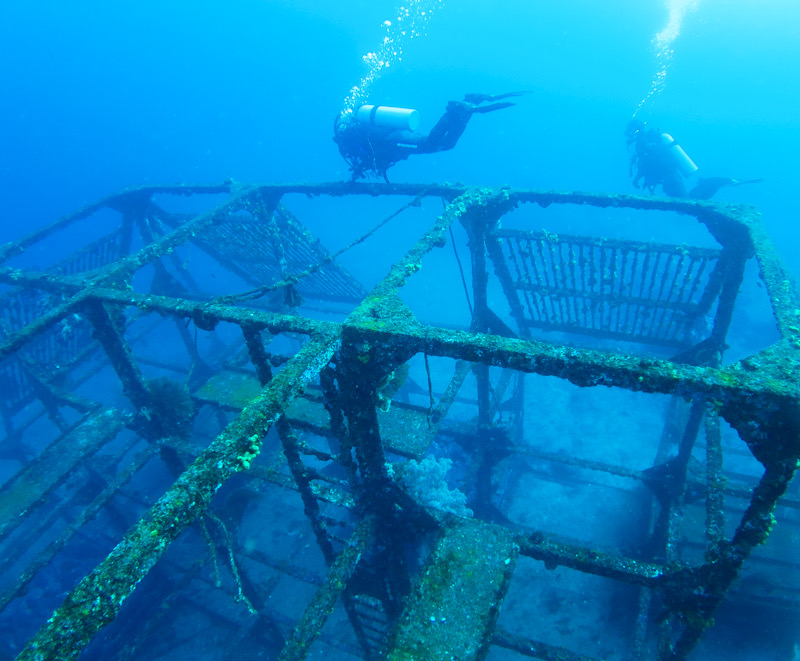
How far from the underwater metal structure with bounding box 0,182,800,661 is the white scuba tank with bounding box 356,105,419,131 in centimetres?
90

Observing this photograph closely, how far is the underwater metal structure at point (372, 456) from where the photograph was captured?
191cm

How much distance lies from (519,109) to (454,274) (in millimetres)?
58773

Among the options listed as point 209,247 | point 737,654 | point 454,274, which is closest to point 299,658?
point 737,654

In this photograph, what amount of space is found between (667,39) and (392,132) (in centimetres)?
9738

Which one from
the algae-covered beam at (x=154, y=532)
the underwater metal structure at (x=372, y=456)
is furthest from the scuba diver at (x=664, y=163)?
the algae-covered beam at (x=154, y=532)

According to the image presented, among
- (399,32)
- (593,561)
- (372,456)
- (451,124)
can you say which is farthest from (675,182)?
(399,32)

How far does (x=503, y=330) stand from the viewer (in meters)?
5.49

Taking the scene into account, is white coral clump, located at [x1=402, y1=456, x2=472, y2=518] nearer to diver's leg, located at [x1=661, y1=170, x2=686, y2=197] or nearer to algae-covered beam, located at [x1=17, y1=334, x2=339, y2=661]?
algae-covered beam, located at [x1=17, y1=334, x2=339, y2=661]

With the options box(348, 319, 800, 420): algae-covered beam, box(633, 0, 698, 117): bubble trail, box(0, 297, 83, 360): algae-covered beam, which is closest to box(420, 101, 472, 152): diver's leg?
box(348, 319, 800, 420): algae-covered beam

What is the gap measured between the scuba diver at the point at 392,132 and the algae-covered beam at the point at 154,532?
4.70 m

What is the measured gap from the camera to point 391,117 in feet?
19.1

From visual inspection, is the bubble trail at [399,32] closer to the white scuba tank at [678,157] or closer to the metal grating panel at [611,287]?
the white scuba tank at [678,157]

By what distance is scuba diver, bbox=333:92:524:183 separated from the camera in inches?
219

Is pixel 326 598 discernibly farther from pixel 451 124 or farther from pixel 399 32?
pixel 399 32
